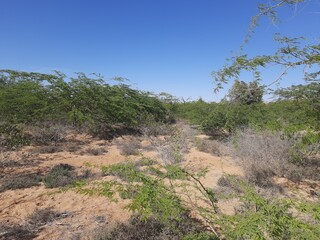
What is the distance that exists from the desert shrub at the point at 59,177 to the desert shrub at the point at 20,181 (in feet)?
0.91

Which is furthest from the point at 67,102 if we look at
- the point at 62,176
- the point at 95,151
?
the point at 62,176

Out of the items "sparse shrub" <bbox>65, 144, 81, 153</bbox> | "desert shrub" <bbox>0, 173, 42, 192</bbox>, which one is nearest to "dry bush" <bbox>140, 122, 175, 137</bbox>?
"sparse shrub" <bbox>65, 144, 81, 153</bbox>

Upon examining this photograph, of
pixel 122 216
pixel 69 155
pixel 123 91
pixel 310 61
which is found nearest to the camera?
pixel 310 61

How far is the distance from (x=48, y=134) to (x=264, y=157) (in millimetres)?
10325

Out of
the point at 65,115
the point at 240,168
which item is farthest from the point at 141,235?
the point at 65,115

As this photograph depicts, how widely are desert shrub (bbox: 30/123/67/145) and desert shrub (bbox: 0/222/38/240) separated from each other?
26.4 ft

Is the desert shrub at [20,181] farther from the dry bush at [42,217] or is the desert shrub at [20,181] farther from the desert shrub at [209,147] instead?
the desert shrub at [209,147]

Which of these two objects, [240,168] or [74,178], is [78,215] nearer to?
[74,178]

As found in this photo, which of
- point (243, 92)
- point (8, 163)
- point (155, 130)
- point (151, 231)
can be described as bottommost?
point (151, 231)

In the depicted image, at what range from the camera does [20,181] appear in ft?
24.8

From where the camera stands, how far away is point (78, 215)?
5691 millimetres

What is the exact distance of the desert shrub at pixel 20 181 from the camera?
7.20 meters

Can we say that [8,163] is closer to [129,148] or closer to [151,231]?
[129,148]

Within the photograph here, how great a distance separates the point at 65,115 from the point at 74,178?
8.26 metres
